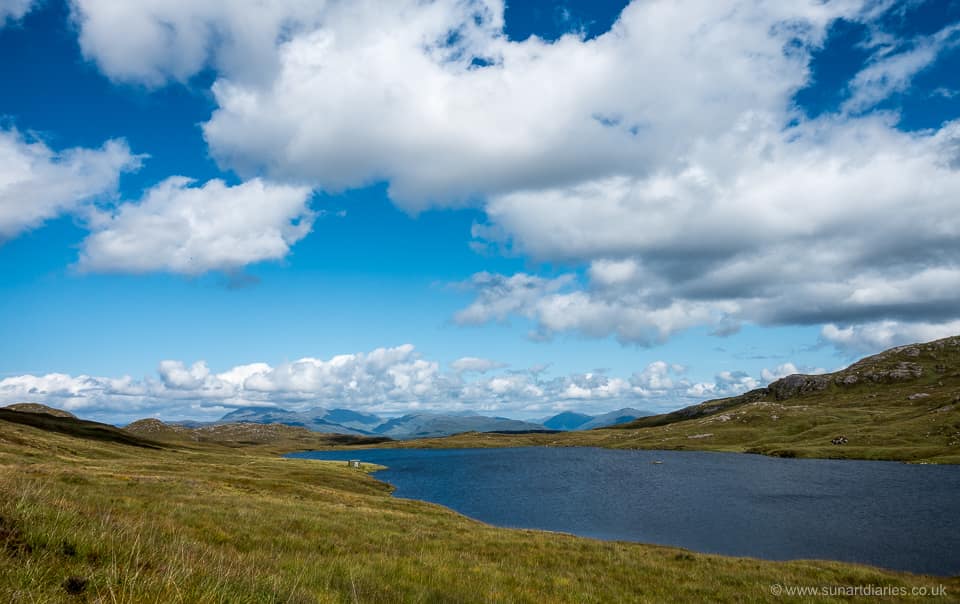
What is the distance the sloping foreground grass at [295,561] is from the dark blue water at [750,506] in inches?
748

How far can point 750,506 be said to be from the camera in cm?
7412

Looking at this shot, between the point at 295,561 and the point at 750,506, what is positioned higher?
the point at 295,561

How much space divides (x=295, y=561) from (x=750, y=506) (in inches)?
3040

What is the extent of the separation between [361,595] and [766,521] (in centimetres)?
6682

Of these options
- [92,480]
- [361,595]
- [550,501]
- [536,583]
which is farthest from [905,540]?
[92,480]

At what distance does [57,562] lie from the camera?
351 inches

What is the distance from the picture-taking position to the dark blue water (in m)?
Result: 49.8

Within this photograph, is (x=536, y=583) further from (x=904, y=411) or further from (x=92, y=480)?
(x=904, y=411)

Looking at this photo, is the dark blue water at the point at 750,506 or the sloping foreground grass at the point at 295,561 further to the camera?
the dark blue water at the point at 750,506

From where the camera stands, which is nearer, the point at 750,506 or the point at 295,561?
the point at 295,561

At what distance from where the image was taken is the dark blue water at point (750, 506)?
164 ft

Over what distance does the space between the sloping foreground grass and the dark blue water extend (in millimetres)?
19006

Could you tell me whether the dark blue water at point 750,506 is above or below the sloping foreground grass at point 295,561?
below

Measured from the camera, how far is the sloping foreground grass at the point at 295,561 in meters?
8.57
